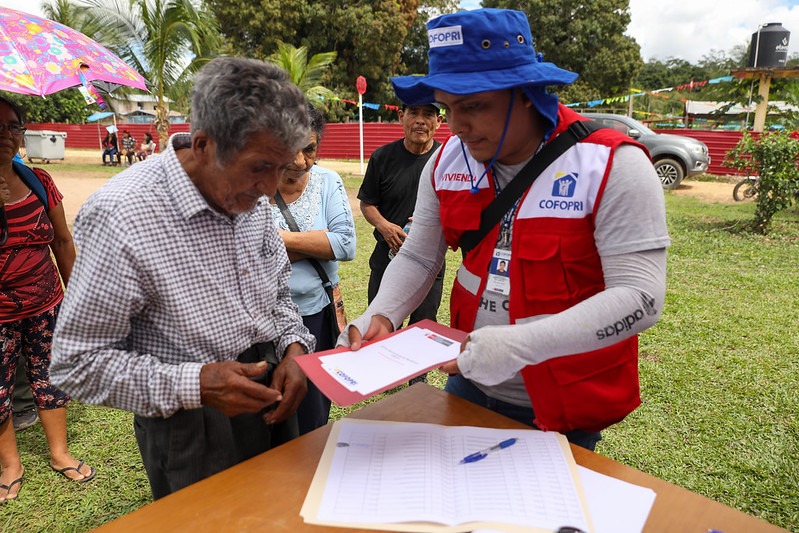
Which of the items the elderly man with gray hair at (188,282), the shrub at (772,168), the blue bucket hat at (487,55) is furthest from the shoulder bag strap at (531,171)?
the shrub at (772,168)

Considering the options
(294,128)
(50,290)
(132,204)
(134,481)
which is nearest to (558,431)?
(294,128)

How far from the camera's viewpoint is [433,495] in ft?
3.76

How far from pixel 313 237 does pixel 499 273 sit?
1159mm

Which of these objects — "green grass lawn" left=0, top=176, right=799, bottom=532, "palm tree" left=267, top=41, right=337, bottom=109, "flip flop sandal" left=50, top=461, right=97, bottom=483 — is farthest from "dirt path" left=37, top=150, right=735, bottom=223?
→ "flip flop sandal" left=50, top=461, right=97, bottom=483

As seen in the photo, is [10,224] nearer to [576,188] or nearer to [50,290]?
[50,290]

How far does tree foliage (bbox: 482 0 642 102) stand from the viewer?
27703 millimetres

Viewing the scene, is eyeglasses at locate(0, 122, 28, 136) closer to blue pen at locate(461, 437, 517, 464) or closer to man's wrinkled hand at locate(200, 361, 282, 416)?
man's wrinkled hand at locate(200, 361, 282, 416)

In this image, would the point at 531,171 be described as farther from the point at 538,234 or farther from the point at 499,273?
the point at 499,273

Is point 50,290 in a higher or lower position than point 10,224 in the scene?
lower

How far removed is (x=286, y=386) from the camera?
154 cm

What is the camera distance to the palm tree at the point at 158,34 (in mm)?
13547

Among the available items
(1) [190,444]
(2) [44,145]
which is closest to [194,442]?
(1) [190,444]

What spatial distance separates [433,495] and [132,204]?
947mm

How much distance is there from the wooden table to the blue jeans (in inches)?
7.2
